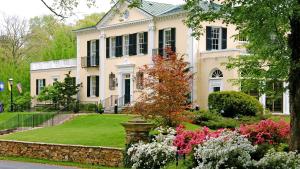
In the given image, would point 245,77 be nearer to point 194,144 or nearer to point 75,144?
point 194,144

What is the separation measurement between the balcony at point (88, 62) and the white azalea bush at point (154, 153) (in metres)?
30.4

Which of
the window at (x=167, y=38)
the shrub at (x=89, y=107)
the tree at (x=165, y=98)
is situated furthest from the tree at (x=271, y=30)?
the shrub at (x=89, y=107)

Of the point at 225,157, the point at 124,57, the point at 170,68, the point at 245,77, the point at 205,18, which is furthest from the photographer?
the point at 124,57

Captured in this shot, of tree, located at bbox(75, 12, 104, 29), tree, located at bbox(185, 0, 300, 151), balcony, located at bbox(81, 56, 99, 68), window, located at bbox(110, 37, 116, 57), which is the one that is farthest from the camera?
tree, located at bbox(75, 12, 104, 29)

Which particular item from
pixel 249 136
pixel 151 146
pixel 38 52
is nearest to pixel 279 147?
pixel 249 136

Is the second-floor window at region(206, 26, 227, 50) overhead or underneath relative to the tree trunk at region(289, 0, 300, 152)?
overhead

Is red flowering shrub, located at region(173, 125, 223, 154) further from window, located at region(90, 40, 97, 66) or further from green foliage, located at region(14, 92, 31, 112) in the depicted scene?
green foliage, located at region(14, 92, 31, 112)

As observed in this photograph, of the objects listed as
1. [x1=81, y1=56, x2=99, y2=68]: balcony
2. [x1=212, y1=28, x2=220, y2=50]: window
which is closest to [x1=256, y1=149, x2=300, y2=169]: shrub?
[x1=212, y1=28, x2=220, y2=50]: window

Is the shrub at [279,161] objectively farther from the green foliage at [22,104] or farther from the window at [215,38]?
the green foliage at [22,104]

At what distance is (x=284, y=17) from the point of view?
12188 millimetres

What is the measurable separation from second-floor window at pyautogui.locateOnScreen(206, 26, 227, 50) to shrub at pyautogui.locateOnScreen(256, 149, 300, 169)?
86.0 ft

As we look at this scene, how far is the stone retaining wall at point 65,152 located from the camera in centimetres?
2077

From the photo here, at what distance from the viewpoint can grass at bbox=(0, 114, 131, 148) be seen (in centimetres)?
2425

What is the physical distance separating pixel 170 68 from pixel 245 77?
34.1 ft
